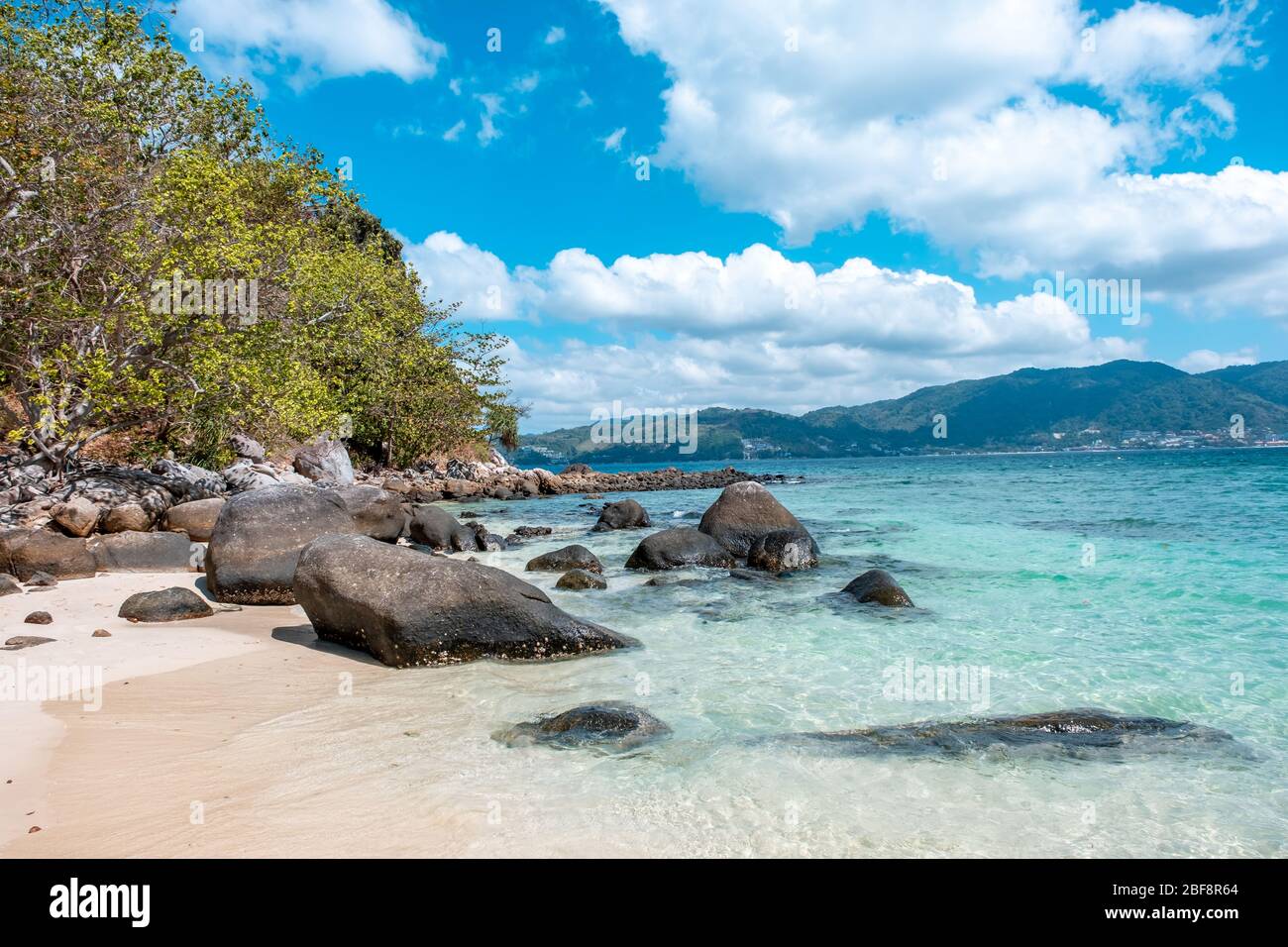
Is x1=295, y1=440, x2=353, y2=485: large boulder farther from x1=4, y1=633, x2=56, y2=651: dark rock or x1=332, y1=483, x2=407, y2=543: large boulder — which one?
x1=4, y1=633, x2=56, y2=651: dark rock

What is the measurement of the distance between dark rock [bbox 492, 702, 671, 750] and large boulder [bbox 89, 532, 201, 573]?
385 inches

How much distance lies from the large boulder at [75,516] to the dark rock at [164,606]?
585cm

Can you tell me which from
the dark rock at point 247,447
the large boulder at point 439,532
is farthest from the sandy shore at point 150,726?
the dark rock at point 247,447

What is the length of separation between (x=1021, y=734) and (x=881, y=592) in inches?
204

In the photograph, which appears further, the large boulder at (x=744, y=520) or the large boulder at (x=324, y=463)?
the large boulder at (x=324, y=463)

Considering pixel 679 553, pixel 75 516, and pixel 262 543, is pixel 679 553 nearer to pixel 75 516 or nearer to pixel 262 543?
pixel 262 543

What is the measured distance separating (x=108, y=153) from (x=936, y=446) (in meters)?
185

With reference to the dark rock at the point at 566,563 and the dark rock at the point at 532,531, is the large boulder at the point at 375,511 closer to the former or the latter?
the dark rock at the point at 566,563

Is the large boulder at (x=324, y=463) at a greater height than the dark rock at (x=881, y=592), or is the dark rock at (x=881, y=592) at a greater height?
the large boulder at (x=324, y=463)

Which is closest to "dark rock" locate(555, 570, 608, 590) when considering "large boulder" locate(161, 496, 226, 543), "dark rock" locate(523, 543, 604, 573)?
"dark rock" locate(523, 543, 604, 573)

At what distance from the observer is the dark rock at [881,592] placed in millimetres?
10727

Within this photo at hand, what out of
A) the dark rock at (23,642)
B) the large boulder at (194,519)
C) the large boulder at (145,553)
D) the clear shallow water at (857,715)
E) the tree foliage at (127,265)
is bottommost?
the clear shallow water at (857,715)

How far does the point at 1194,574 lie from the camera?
12.9 metres
